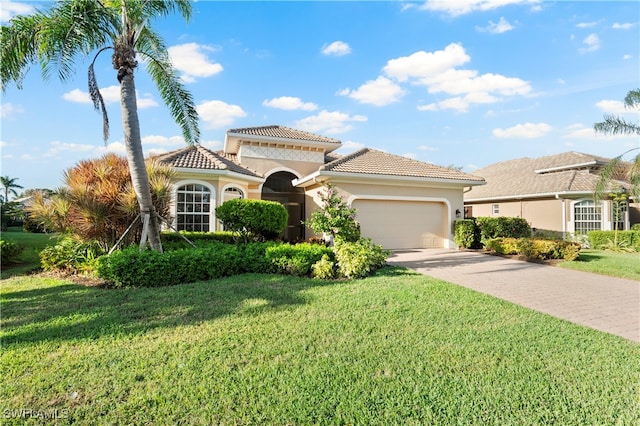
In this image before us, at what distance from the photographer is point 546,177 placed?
22.3 metres

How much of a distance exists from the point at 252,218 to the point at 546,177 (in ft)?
71.4

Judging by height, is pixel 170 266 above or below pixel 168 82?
below

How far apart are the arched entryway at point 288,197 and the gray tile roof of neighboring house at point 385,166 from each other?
4.70 m

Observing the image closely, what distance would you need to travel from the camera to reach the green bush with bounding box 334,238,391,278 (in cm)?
896

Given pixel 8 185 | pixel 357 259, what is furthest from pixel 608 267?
pixel 8 185

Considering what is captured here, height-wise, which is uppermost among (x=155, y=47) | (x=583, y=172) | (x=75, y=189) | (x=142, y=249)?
(x=155, y=47)

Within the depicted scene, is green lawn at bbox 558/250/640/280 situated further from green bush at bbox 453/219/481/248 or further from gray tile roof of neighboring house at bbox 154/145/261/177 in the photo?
gray tile roof of neighboring house at bbox 154/145/261/177

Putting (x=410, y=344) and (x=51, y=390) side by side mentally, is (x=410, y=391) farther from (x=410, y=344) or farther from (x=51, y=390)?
(x=51, y=390)

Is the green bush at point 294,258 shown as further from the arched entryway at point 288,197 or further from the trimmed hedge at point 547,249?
the arched entryway at point 288,197

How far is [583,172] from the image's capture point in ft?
69.2

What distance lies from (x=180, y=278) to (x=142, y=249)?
1.53 metres

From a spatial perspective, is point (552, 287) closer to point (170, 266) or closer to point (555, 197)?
point (170, 266)

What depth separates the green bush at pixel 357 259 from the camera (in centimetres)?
896

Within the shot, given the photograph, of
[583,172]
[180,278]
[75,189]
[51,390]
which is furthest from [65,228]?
[583,172]
